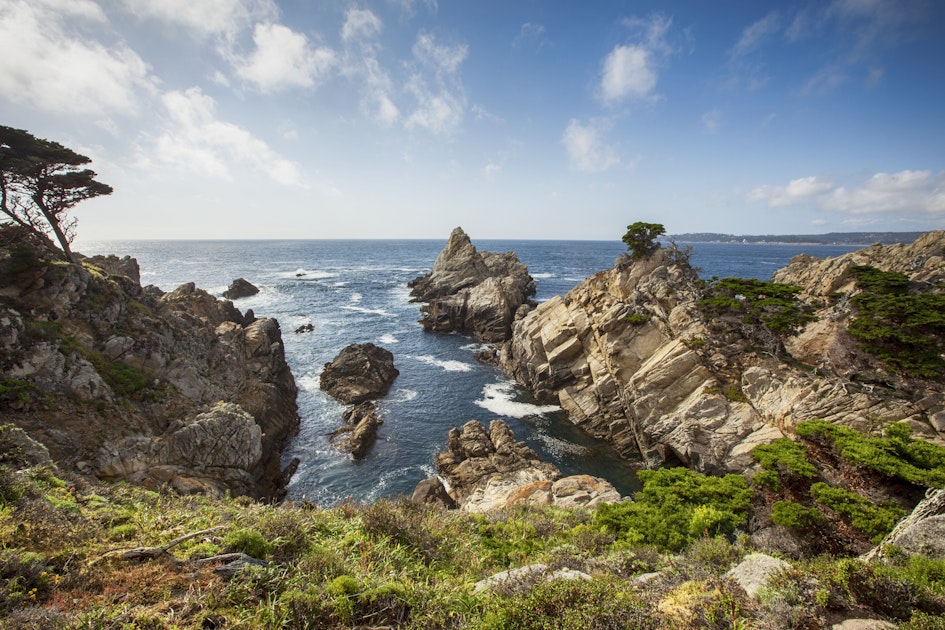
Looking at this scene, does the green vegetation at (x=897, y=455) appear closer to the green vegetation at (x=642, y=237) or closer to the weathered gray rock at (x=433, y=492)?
the weathered gray rock at (x=433, y=492)

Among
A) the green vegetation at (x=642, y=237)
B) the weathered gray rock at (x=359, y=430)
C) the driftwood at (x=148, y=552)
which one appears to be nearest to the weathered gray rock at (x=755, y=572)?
the driftwood at (x=148, y=552)

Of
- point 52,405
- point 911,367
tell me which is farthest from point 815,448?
point 52,405

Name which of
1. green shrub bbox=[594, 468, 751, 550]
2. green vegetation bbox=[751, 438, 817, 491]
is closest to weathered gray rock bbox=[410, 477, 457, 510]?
green shrub bbox=[594, 468, 751, 550]

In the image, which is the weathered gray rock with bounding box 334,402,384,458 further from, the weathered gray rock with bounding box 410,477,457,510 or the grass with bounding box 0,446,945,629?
the grass with bounding box 0,446,945,629

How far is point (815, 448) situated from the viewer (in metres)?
16.0

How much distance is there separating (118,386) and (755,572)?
1079 inches

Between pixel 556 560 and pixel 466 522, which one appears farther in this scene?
pixel 466 522

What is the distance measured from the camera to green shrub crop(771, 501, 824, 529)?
12.1 meters

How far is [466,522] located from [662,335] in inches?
994

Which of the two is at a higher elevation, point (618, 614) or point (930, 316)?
point (930, 316)

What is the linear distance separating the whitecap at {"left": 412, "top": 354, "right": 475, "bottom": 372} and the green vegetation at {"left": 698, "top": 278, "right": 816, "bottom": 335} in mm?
26771

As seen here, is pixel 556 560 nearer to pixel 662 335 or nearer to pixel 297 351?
pixel 662 335

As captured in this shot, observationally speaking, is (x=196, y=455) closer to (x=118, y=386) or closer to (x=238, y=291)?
(x=118, y=386)

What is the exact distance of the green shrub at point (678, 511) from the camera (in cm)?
1257
